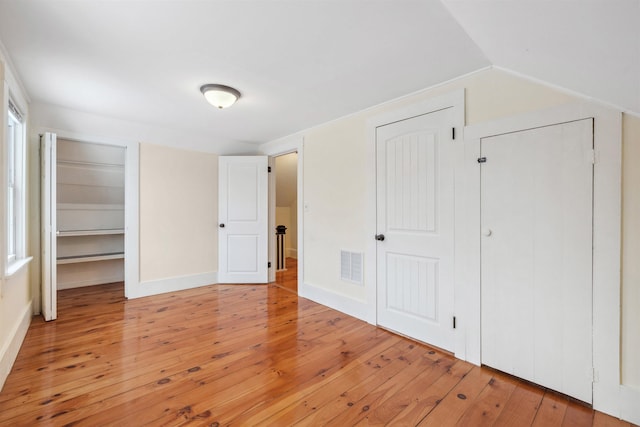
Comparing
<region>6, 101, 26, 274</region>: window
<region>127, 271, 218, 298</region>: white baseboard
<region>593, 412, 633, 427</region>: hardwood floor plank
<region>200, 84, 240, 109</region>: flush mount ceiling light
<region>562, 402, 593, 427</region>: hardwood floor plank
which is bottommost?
<region>562, 402, 593, 427</region>: hardwood floor plank

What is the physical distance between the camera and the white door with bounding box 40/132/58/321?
281cm

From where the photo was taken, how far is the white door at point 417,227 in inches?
90.4

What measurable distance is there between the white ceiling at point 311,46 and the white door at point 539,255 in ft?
1.29

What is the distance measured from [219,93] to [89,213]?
3550 millimetres

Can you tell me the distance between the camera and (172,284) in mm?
3955

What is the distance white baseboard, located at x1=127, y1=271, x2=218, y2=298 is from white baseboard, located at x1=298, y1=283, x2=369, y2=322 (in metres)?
1.50

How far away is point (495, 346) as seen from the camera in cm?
202

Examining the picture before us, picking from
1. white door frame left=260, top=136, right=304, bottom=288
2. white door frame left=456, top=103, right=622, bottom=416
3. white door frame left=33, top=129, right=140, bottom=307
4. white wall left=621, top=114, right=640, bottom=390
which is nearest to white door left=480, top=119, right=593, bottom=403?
white door frame left=456, top=103, right=622, bottom=416

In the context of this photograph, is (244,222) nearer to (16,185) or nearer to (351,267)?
(351,267)

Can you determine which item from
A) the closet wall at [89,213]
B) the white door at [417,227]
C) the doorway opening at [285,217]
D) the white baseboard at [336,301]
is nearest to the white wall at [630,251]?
the white door at [417,227]

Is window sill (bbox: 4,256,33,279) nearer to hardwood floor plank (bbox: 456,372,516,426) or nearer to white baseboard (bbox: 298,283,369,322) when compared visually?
white baseboard (bbox: 298,283,369,322)

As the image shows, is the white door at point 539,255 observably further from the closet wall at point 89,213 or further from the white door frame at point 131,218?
the closet wall at point 89,213

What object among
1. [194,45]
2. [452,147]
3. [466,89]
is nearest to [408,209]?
[452,147]

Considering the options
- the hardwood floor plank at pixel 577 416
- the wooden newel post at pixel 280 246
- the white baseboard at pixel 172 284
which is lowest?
the hardwood floor plank at pixel 577 416
